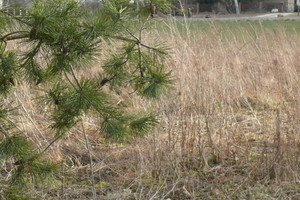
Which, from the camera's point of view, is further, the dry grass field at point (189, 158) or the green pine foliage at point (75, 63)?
the dry grass field at point (189, 158)

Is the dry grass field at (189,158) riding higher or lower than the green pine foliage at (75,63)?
lower

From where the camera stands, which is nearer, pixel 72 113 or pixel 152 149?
pixel 72 113

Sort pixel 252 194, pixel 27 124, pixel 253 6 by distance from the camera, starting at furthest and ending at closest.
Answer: pixel 253 6
pixel 27 124
pixel 252 194

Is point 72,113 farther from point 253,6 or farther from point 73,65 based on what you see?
point 253,6

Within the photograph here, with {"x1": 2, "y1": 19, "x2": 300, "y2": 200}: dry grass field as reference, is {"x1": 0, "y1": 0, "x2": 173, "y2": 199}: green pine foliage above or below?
above

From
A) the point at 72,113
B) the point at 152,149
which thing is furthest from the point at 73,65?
the point at 152,149

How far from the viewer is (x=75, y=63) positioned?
4.78 feet

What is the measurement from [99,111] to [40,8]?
401 millimetres

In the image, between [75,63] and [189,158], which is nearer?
[75,63]

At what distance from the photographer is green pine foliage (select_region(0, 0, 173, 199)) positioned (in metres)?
1.36

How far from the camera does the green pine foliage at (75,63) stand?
1.36 metres

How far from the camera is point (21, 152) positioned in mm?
1512

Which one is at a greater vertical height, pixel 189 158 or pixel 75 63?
pixel 75 63

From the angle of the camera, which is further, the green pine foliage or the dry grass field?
the dry grass field
